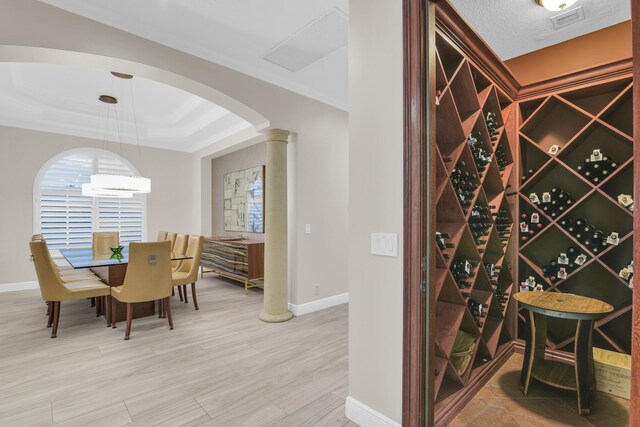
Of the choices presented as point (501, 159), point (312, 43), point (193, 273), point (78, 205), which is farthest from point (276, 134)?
point (78, 205)

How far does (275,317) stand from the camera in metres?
3.71

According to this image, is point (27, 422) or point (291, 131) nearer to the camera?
point (27, 422)

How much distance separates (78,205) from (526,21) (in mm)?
7021

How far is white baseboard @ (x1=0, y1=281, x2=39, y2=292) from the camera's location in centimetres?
493

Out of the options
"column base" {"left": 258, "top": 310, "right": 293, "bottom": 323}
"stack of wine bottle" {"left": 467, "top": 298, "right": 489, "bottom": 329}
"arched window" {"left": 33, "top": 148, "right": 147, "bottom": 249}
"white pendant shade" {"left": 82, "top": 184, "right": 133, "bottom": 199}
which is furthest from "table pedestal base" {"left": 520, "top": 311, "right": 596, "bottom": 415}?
"arched window" {"left": 33, "top": 148, "right": 147, "bottom": 249}

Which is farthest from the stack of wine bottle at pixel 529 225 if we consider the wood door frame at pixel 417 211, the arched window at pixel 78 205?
the arched window at pixel 78 205

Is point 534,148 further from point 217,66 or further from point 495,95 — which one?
point 217,66

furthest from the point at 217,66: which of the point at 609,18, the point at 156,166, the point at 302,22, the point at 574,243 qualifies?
the point at 156,166

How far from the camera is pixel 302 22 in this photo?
265 cm

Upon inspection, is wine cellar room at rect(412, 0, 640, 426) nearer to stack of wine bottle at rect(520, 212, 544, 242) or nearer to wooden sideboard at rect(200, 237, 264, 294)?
stack of wine bottle at rect(520, 212, 544, 242)

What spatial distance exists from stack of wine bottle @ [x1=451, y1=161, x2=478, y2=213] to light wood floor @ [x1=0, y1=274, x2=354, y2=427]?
161 cm

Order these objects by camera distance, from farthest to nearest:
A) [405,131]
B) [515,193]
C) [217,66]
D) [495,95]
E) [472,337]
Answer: [217,66]
[515,193]
[495,95]
[472,337]
[405,131]

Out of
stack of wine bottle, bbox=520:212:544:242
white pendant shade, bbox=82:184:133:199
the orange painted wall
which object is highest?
the orange painted wall

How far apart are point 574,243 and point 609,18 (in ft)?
5.19
